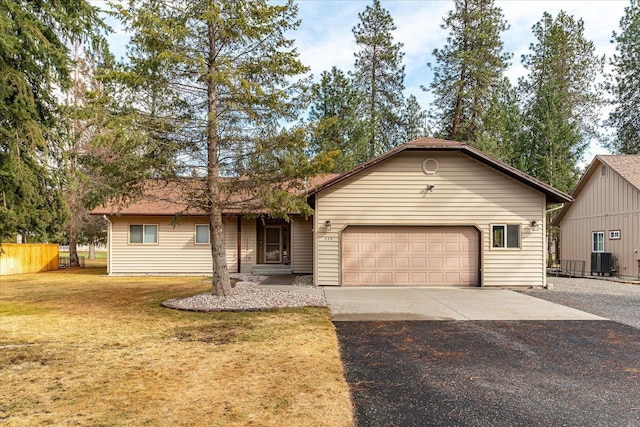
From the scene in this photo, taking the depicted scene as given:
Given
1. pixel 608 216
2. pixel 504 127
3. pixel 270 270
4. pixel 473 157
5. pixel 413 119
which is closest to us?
pixel 473 157

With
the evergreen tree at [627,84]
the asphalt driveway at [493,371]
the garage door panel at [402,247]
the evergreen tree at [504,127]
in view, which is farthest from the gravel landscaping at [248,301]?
the evergreen tree at [627,84]

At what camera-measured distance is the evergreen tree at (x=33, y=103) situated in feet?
22.0

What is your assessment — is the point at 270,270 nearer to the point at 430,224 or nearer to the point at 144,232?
the point at 144,232

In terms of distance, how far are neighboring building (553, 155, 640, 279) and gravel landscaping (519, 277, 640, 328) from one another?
1.67 meters

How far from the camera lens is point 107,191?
865 cm

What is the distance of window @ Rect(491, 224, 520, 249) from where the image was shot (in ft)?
42.6

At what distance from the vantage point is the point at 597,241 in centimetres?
1745

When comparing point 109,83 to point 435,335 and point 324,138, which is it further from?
point 324,138

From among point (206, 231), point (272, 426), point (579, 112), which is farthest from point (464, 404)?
point (579, 112)

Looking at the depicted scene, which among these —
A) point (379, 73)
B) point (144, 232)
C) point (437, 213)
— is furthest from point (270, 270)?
point (379, 73)

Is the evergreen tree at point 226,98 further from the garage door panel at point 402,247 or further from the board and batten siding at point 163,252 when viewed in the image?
the board and batten siding at point 163,252

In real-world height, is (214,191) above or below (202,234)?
above

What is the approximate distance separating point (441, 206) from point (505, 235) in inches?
87.1

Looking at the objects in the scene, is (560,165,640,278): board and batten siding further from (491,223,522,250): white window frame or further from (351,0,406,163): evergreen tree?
(351,0,406,163): evergreen tree
